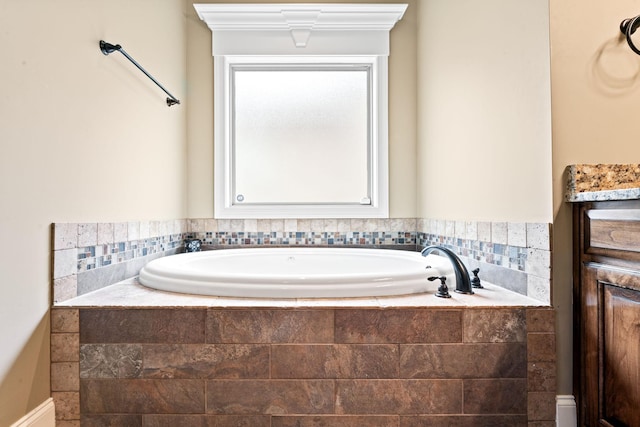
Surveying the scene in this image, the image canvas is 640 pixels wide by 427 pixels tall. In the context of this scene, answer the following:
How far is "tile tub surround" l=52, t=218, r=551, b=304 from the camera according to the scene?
1309 mm

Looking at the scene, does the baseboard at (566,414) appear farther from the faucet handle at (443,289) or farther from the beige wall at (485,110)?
the beige wall at (485,110)

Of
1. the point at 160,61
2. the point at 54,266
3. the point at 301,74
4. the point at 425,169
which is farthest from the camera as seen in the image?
the point at 301,74

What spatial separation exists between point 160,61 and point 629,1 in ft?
7.09

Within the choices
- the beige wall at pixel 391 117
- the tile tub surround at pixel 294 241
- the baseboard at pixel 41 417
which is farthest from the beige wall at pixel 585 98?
the baseboard at pixel 41 417

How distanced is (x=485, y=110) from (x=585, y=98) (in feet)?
1.45

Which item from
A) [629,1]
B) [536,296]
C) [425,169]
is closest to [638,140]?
[629,1]

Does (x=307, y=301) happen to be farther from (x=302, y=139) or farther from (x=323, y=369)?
(x=302, y=139)

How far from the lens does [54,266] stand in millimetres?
1271

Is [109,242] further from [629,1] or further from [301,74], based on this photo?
[629,1]

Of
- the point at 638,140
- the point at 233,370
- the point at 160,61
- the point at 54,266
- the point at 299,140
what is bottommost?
the point at 233,370

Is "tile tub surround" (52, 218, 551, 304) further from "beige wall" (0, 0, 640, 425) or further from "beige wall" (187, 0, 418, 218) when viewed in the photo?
"beige wall" (187, 0, 418, 218)

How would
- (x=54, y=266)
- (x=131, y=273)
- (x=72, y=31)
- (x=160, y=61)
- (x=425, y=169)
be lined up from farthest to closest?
(x=425, y=169), (x=160, y=61), (x=131, y=273), (x=72, y=31), (x=54, y=266)

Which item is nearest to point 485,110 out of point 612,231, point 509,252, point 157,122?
point 509,252

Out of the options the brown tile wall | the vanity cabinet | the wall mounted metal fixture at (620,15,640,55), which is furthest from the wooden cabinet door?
the wall mounted metal fixture at (620,15,640,55)
